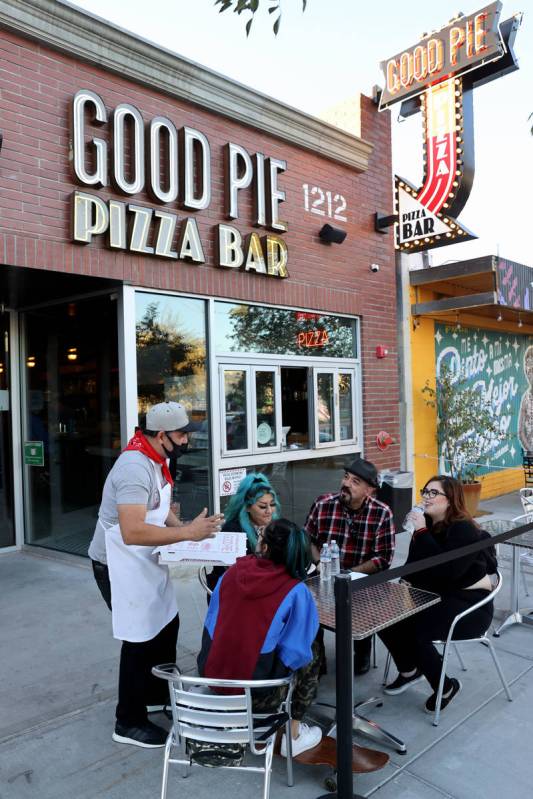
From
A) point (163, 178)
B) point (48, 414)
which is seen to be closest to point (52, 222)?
point (163, 178)

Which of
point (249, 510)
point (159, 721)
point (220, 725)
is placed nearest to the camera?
point (220, 725)

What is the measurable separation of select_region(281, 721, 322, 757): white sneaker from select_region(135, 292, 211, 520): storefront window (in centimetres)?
347

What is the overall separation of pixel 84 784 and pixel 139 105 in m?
5.50

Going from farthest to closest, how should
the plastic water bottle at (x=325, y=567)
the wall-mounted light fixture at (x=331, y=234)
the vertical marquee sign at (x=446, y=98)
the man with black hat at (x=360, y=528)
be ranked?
1. the vertical marquee sign at (x=446, y=98)
2. the wall-mounted light fixture at (x=331, y=234)
3. the man with black hat at (x=360, y=528)
4. the plastic water bottle at (x=325, y=567)

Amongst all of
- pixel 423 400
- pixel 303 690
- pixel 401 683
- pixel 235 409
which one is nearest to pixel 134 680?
pixel 303 690

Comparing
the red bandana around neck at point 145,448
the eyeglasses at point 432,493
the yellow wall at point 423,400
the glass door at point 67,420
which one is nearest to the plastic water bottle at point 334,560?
the eyeglasses at point 432,493

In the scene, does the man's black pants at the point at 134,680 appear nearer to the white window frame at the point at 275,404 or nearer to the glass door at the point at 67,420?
the glass door at the point at 67,420

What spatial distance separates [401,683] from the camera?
385 centimetres


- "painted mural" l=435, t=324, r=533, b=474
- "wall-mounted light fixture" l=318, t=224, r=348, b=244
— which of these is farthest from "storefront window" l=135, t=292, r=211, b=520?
"painted mural" l=435, t=324, r=533, b=474

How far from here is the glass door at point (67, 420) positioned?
6.51 meters

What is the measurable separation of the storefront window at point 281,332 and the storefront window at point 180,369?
12.6 inches

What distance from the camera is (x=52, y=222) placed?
205 inches

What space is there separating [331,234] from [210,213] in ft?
6.12

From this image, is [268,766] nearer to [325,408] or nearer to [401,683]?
[401,683]
